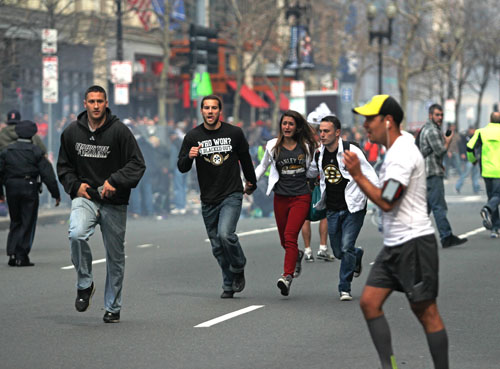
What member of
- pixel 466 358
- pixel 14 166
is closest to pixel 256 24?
pixel 14 166

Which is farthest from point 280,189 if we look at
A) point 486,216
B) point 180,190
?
point 180,190

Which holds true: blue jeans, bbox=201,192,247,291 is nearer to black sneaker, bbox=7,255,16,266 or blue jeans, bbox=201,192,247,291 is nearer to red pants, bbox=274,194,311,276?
red pants, bbox=274,194,311,276

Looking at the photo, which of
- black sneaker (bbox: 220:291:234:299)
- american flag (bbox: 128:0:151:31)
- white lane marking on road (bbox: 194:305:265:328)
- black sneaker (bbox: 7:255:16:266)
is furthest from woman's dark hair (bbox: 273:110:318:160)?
american flag (bbox: 128:0:151:31)

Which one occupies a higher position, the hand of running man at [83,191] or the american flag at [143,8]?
the american flag at [143,8]

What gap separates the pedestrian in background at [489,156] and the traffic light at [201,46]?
10628 mm

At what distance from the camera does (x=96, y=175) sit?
9211 mm

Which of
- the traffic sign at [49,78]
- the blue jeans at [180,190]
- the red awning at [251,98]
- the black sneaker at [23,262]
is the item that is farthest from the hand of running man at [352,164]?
the red awning at [251,98]

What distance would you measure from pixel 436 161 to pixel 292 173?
4972 mm

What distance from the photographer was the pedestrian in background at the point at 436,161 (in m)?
15.5

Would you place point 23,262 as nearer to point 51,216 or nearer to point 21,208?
point 21,208

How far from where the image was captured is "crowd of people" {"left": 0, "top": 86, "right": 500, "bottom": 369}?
640 centimetres

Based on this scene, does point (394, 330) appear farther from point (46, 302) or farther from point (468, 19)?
point (468, 19)

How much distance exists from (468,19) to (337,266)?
163ft

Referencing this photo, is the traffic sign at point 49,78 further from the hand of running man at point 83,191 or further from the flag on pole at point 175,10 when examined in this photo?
the flag on pole at point 175,10
